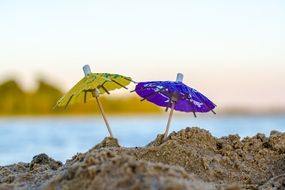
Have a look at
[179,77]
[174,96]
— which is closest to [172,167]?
[174,96]

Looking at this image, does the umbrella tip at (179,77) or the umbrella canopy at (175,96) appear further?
the umbrella tip at (179,77)

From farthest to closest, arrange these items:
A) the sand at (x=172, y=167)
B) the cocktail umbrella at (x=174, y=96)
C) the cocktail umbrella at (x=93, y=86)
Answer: the cocktail umbrella at (x=93, y=86) < the cocktail umbrella at (x=174, y=96) < the sand at (x=172, y=167)

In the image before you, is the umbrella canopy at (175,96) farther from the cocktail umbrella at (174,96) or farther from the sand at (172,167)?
the sand at (172,167)

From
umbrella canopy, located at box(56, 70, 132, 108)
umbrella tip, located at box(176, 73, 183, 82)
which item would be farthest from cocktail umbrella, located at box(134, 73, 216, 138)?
umbrella canopy, located at box(56, 70, 132, 108)

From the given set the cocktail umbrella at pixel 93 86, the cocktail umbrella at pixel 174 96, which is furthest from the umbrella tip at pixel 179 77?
the cocktail umbrella at pixel 93 86

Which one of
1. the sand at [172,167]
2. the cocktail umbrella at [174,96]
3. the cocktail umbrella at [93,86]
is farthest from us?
the cocktail umbrella at [93,86]

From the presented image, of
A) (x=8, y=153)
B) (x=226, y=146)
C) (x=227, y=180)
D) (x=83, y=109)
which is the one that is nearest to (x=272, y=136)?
(x=226, y=146)

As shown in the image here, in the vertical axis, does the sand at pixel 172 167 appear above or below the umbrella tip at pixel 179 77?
below
